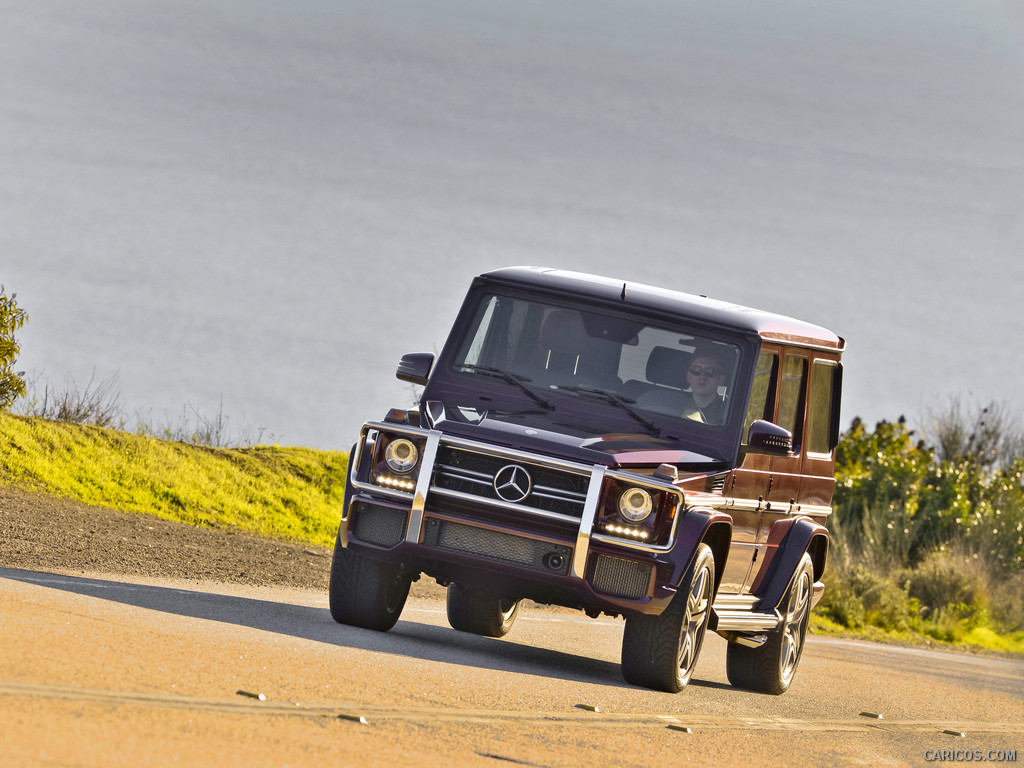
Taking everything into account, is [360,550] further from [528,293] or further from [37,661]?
[37,661]

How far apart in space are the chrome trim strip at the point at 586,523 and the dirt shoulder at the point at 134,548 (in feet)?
17.6

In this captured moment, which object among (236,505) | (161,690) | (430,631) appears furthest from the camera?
(236,505)

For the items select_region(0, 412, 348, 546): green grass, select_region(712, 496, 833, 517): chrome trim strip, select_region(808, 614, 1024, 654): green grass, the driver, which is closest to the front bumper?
select_region(712, 496, 833, 517): chrome trim strip

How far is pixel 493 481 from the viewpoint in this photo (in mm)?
9578

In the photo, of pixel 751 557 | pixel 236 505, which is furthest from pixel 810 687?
pixel 236 505

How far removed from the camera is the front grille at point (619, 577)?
30.8ft

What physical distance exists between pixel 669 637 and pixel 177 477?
13.1 m

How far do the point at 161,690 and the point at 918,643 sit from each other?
23547 mm

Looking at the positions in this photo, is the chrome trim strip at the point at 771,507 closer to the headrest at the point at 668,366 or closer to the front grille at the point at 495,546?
the headrest at the point at 668,366

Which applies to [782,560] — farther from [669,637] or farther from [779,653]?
[669,637]

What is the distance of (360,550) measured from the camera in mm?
9844

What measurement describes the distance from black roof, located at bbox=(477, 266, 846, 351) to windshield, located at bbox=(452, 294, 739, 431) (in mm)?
119

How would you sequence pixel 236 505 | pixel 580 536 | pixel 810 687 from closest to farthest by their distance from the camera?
1. pixel 580 536
2. pixel 810 687
3. pixel 236 505

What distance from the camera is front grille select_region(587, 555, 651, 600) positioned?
9.38 m
